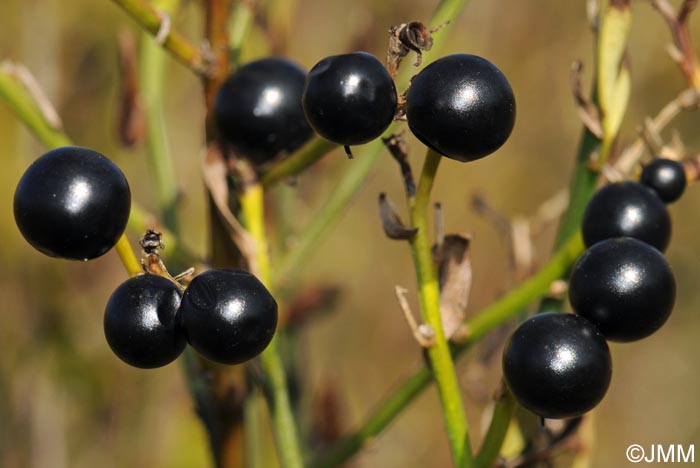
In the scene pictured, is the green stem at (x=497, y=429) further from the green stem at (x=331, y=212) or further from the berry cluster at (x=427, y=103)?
the green stem at (x=331, y=212)

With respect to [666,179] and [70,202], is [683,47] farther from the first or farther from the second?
[70,202]

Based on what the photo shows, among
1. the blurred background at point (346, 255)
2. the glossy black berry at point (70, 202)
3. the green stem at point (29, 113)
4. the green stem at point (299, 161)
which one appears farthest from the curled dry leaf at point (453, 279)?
the blurred background at point (346, 255)

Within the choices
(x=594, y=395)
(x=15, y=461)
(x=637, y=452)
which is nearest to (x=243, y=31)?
(x=594, y=395)

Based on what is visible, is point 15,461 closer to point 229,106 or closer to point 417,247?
point 229,106

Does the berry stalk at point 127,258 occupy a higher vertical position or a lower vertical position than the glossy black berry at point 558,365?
higher

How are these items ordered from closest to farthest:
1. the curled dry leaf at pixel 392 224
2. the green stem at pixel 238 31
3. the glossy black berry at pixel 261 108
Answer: the curled dry leaf at pixel 392 224 < the glossy black berry at pixel 261 108 < the green stem at pixel 238 31

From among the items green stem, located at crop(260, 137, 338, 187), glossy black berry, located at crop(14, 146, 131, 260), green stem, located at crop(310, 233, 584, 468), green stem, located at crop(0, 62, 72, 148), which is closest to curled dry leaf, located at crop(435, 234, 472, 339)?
green stem, located at crop(310, 233, 584, 468)

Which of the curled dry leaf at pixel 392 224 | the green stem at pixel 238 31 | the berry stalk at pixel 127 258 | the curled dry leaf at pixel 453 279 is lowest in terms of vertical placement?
the curled dry leaf at pixel 453 279
